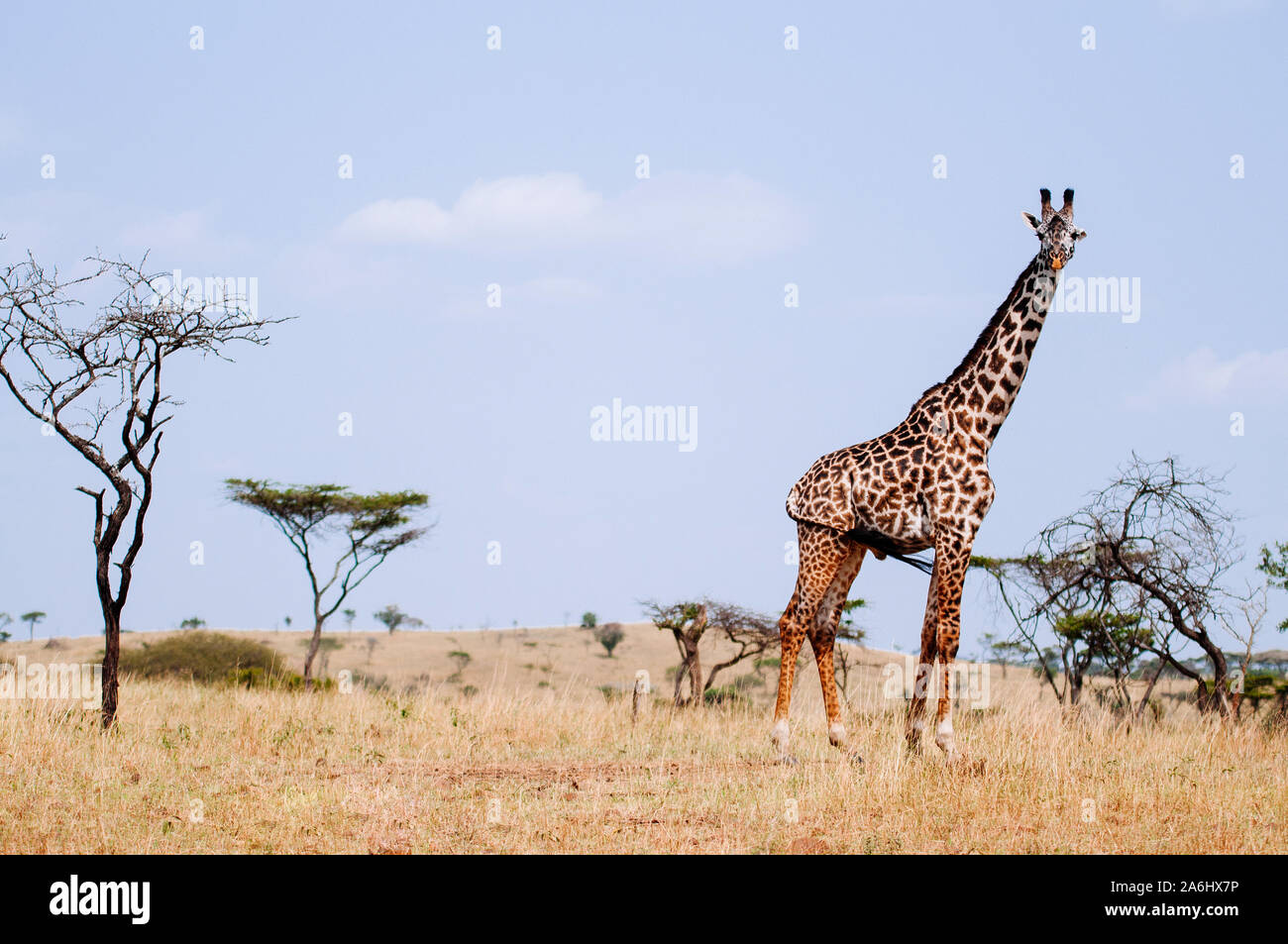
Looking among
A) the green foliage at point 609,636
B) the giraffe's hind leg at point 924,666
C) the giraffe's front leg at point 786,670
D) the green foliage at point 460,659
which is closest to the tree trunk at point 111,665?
the giraffe's front leg at point 786,670

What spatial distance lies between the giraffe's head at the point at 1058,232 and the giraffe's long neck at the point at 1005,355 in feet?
1.00

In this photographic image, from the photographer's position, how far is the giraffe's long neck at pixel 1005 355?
10805 mm

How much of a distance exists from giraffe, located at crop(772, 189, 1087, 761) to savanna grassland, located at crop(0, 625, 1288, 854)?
104cm

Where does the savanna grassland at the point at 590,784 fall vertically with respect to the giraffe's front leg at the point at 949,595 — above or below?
below

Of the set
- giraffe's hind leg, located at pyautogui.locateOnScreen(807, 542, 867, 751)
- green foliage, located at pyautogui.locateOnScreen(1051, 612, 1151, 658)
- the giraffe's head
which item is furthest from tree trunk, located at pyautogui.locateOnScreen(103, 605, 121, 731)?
green foliage, located at pyautogui.locateOnScreen(1051, 612, 1151, 658)

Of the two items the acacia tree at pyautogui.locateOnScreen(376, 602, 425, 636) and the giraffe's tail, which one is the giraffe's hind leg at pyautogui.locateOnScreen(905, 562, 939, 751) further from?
the acacia tree at pyautogui.locateOnScreen(376, 602, 425, 636)

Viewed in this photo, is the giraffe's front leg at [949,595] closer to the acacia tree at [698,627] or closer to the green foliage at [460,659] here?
the acacia tree at [698,627]

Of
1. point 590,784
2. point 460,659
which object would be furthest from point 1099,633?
point 460,659

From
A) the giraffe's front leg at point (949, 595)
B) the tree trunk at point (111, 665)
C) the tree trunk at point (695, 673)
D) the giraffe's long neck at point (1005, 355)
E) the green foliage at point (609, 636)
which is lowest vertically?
the green foliage at point (609, 636)

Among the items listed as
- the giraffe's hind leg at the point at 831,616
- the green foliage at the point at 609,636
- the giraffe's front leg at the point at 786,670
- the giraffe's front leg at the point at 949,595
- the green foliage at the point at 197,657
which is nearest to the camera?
the giraffe's front leg at the point at 949,595

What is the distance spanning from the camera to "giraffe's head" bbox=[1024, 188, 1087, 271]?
34.1ft
